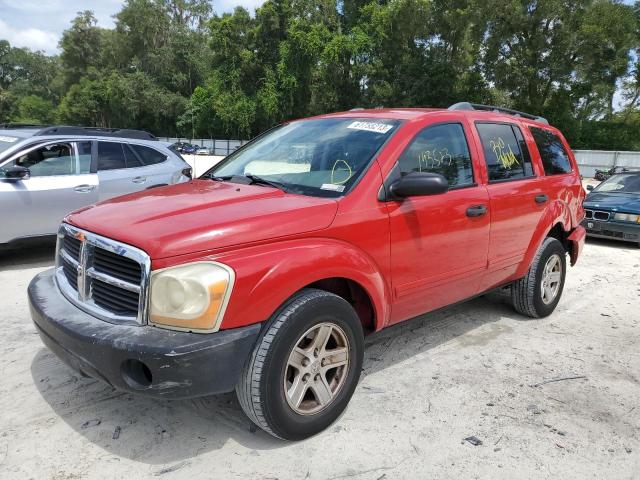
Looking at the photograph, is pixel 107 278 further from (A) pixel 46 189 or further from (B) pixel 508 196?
(A) pixel 46 189

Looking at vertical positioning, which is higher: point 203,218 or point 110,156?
point 110,156

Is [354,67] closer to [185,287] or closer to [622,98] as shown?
[622,98]

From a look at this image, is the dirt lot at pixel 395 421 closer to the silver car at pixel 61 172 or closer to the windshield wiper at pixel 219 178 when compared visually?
the windshield wiper at pixel 219 178

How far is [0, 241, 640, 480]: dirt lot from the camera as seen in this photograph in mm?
2678

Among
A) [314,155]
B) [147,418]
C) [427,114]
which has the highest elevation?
[427,114]

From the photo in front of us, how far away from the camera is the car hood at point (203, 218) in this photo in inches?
98.9

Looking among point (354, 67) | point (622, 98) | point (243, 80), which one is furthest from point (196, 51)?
point (622, 98)

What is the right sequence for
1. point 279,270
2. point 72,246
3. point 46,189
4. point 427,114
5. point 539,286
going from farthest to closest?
point 46,189 → point 539,286 → point 427,114 → point 72,246 → point 279,270

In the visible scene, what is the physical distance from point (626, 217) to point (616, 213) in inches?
Result: 7.5

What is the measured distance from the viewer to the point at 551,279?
507 cm

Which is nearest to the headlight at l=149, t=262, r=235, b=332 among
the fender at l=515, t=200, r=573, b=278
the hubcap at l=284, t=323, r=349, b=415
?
the hubcap at l=284, t=323, r=349, b=415

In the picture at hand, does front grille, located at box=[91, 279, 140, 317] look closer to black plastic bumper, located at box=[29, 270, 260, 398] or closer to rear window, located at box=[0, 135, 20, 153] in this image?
black plastic bumper, located at box=[29, 270, 260, 398]

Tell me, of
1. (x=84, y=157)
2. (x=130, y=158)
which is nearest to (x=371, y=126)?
(x=84, y=157)

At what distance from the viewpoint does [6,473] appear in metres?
2.54
